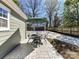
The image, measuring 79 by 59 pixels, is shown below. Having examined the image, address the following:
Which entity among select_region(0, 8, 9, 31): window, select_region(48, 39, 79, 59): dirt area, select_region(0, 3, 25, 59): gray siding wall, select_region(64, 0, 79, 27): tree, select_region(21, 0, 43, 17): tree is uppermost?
select_region(21, 0, 43, 17): tree

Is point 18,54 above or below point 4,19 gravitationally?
below

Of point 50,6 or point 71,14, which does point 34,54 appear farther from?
point 50,6

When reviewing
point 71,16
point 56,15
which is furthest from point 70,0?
point 56,15

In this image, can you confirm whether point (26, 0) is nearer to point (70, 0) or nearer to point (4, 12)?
point (70, 0)

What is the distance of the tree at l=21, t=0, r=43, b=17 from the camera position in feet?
118

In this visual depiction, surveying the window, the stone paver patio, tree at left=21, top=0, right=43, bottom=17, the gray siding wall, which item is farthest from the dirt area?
tree at left=21, top=0, right=43, bottom=17

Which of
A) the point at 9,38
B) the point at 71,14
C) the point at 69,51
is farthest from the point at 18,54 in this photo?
the point at 71,14

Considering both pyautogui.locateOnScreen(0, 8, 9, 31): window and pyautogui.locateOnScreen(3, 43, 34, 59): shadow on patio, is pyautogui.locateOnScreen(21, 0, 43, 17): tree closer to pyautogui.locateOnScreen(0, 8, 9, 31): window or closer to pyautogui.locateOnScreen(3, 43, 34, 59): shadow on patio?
pyautogui.locateOnScreen(3, 43, 34, 59): shadow on patio

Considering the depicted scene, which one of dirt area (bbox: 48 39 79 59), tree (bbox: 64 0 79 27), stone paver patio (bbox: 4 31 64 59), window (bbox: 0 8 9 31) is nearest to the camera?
window (bbox: 0 8 9 31)

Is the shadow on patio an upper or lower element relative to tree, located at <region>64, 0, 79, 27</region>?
lower

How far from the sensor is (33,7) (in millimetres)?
36469

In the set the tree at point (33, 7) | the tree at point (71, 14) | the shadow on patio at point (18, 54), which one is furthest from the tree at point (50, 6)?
the shadow on patio at point (18, 54)

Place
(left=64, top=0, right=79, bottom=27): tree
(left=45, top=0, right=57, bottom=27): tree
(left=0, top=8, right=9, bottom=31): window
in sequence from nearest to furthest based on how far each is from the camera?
(left=0, top=8, right=9, bottom=31): window
(left=64, top=0, right=79, bottom=27): tree
(left=45, top=0, right=57, bottom=27): tree

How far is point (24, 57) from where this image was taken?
601 cm
